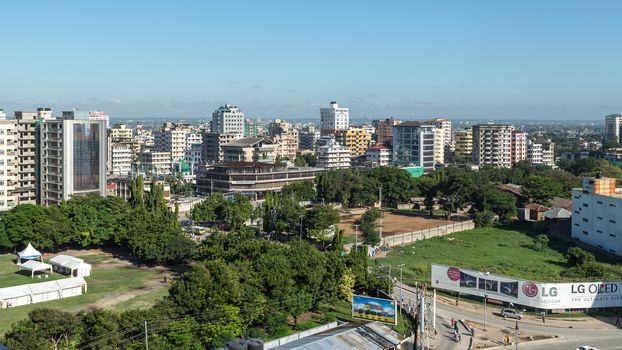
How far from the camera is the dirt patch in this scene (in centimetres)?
5634

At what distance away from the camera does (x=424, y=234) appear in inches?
2111

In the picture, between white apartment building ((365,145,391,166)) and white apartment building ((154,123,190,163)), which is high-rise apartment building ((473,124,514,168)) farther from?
white apartment building ((154,123,190,163))

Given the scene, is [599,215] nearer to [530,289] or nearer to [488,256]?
[488,256]

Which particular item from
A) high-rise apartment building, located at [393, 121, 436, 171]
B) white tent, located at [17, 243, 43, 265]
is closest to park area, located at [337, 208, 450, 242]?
white tent, located at [17, 243, 43, 265]

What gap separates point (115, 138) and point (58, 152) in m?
69.4

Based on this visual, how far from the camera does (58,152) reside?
2422 inches

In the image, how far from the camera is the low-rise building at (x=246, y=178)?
78.1m

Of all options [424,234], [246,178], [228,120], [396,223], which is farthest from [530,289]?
[228,120]

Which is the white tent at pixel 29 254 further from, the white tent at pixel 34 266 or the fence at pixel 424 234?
the fence at pixel 424 234

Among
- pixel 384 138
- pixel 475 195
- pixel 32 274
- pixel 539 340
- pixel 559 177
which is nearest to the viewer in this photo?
pixel 539 340

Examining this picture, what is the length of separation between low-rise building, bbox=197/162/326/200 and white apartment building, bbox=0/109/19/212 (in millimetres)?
24468

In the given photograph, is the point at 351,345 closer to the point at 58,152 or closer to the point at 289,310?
the point at 289,310

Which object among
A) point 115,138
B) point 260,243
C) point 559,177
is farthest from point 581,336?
point 115,138

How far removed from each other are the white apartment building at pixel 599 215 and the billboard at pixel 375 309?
2675cm
